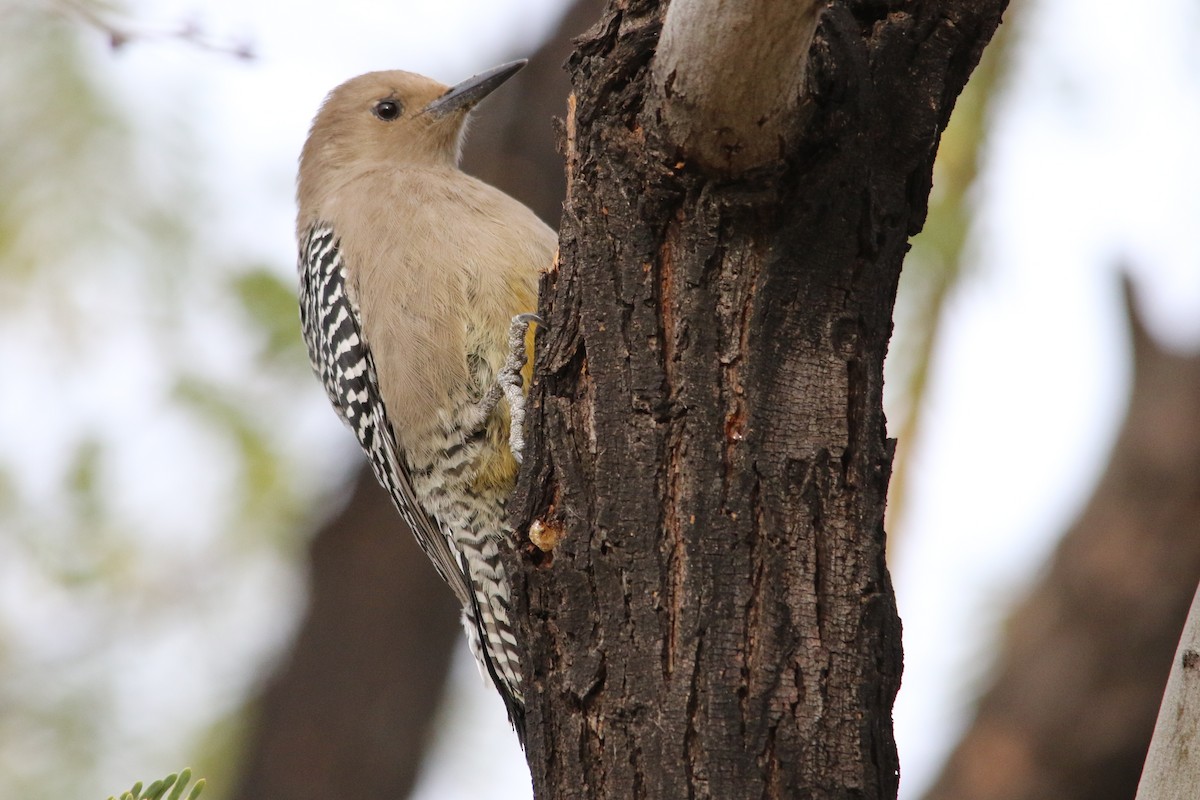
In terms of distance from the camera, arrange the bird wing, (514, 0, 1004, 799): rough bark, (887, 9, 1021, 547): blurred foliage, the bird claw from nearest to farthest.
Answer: (514, 0, 1004, 799): rough bark, the bird claw, the bird wing, (887, 9, 1021, 547): blurred foliage

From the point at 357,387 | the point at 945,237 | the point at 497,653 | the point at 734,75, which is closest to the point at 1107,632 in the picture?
the point at 945,237

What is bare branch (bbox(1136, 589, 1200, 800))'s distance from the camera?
9.60ft

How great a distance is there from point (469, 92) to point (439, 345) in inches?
76.6

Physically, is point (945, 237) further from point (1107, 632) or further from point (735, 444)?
point (735, 444)

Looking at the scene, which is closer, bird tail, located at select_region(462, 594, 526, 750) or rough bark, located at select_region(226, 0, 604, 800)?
bird tail, located at select_region(462, 594, 526, 750)

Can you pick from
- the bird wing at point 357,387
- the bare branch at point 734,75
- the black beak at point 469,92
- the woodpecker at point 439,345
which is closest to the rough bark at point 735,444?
the bare branch at point 734,75

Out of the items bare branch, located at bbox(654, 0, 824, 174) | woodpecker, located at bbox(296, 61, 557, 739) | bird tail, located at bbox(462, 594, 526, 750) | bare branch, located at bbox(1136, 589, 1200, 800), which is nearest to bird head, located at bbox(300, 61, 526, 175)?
woodpecker, located at bbox(296, 61, 557, 739)

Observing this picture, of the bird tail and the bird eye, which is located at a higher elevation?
the bird eye

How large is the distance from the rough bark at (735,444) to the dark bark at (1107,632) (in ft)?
11.3

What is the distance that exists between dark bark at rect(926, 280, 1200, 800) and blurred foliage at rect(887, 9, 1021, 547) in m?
1.00

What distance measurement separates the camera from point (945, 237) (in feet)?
22.7

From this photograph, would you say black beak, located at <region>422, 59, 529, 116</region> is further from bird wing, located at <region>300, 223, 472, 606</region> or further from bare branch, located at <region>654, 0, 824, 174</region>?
bare branch, located at <region>654, 0, 824, 174</region>

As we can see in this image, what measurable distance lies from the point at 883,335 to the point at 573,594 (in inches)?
36.4

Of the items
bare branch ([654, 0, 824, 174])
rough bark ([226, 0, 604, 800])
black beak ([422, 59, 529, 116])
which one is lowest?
rough bark ([226, 0, 604, 800])
